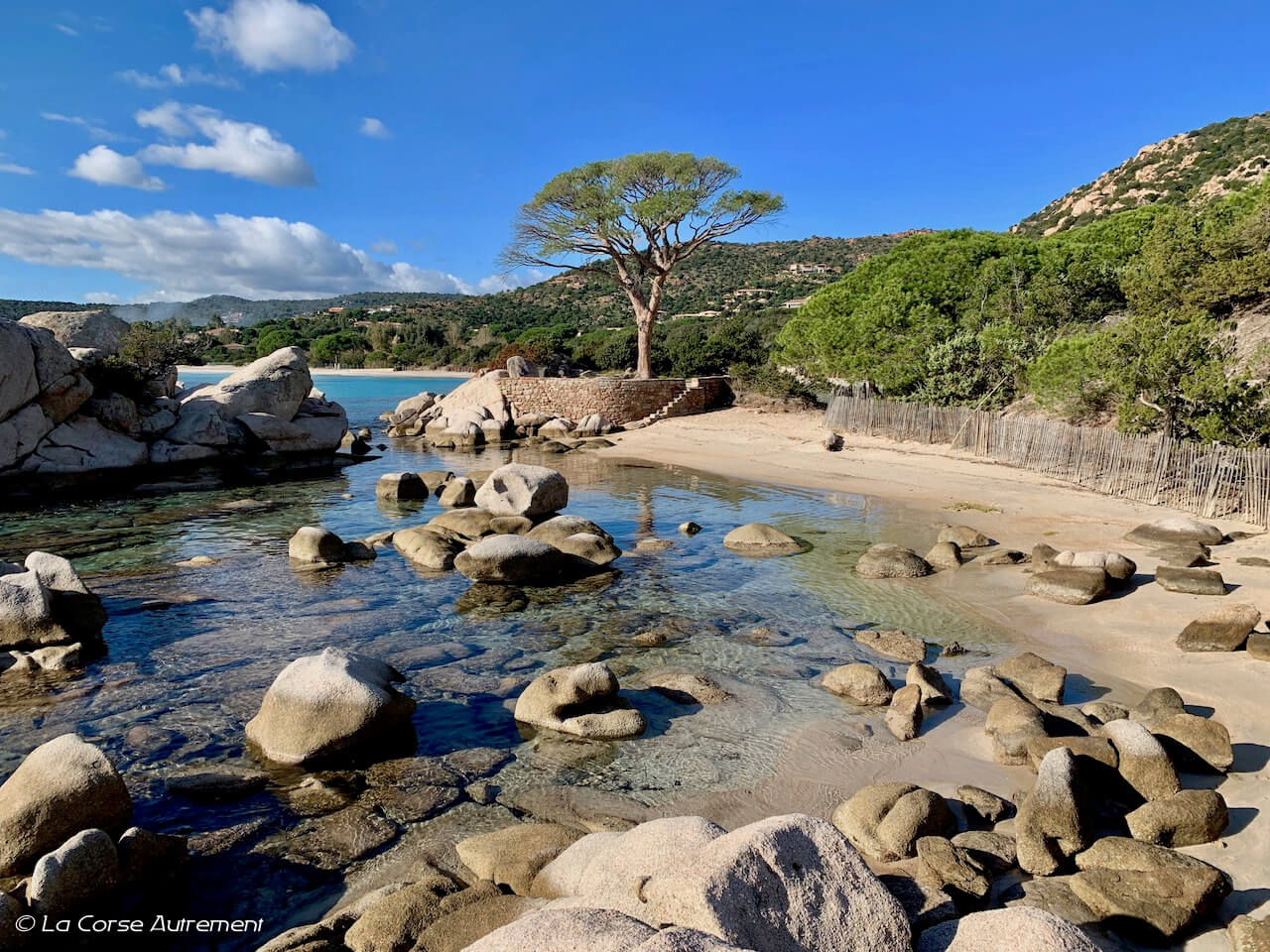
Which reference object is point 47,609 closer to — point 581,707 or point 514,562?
point 514,562

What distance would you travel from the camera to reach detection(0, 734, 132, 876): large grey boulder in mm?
5023

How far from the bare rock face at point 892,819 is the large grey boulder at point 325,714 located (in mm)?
4011

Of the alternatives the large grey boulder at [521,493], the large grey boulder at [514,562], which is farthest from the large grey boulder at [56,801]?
the large grey boulder at [521,493]

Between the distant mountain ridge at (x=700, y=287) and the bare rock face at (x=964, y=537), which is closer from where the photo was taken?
the bare rock face at (x=964, y=537)

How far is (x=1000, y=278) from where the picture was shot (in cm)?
2778

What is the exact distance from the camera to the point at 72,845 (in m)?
4.75

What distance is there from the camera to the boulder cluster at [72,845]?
456 cm

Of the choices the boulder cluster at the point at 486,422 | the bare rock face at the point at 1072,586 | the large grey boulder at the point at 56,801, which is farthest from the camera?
the boulder cluster at the point at 486,422

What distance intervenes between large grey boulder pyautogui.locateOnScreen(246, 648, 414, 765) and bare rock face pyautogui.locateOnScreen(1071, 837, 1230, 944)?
18.0 ft

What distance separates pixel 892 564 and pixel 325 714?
29.1 ft

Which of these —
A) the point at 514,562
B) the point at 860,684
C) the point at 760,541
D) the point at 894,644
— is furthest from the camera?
the point at 760,541

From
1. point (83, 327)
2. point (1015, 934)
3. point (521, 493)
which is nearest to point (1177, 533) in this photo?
point (521, 493)

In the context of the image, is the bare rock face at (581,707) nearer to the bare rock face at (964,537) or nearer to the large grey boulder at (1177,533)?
the bare rock face at (964,537)

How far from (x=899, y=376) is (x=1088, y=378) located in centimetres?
757
